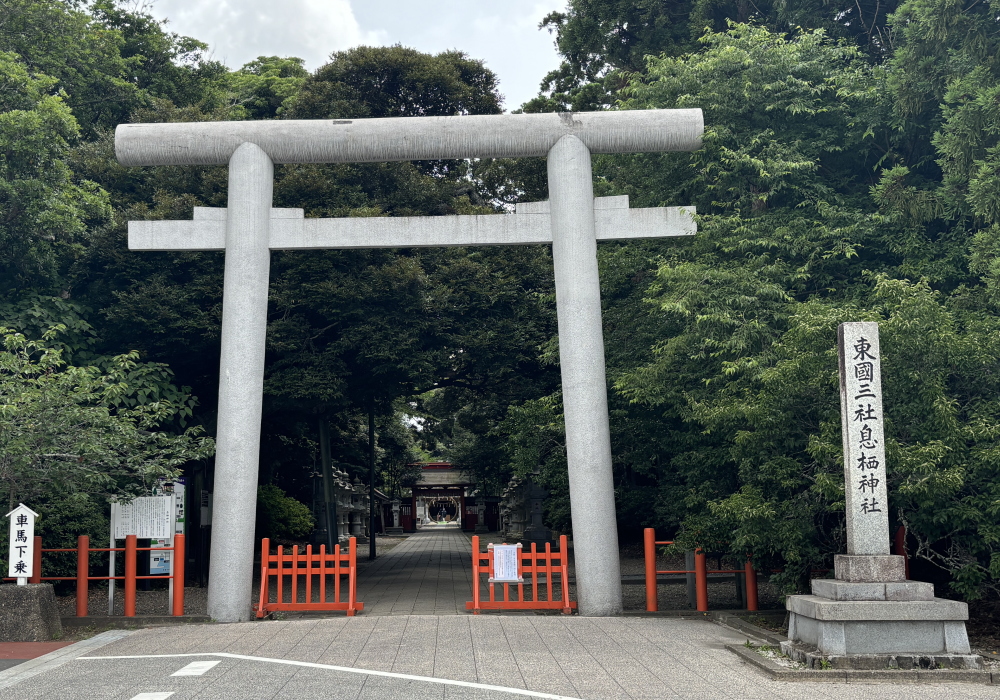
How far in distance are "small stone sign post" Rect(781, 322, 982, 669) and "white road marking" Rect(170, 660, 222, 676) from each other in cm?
550

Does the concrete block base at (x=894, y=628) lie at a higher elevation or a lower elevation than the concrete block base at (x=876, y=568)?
lower

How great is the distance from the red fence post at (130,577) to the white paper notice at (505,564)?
16.0ft

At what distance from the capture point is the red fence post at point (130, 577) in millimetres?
11930

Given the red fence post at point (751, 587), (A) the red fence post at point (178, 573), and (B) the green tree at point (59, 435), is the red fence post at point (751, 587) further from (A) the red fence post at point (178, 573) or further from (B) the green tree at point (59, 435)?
(B) the green tree at point (59, 435)

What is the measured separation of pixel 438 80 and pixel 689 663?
15.0 meters

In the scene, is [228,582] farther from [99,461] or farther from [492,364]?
[492,364]

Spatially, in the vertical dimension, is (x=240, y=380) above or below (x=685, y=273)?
below

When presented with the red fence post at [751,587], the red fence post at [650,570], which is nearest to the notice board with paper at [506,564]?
the red fence post at [650,570]

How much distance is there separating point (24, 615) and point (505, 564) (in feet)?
19.7

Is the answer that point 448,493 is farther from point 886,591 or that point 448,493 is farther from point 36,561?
point 886,591

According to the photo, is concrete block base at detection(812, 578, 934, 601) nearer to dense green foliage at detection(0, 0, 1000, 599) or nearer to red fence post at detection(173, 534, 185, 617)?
dense green foliage at detection(0, 0, 1000, 599)

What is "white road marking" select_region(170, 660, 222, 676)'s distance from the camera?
794 cm

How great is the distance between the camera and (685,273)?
1343 cm

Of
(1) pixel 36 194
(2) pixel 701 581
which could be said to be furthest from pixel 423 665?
(1) pixel 36 194
